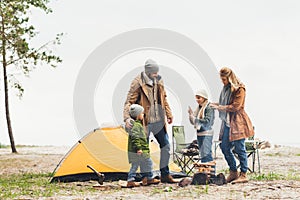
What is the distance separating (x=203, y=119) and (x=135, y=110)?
105 centimetres

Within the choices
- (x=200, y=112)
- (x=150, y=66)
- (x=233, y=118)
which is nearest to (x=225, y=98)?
(x=233, y=118)

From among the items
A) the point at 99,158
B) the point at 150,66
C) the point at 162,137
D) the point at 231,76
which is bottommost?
the point at 99,158

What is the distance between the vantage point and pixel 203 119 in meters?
6.87

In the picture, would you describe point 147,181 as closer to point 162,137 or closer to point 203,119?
point 162,137

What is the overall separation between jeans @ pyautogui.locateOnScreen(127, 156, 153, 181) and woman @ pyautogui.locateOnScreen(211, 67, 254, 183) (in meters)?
1.15

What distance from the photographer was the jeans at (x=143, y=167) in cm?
665

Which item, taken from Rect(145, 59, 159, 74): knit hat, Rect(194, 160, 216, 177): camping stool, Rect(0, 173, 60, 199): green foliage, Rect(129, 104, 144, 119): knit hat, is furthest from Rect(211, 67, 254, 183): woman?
Rect(0, 173, 60, 199): green foliage

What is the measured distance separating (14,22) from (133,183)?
27.5ft

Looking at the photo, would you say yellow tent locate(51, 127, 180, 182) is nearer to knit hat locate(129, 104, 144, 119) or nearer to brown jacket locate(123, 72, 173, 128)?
brown jacket locate(123, 72, 173, 128)

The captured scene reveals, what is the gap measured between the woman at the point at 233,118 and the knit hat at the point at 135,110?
1.10 m

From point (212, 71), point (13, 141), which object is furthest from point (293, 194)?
point (13, 141)

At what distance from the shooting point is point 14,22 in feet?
44.1

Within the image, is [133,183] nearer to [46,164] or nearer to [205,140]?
[205,140]

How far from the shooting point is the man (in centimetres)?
677
